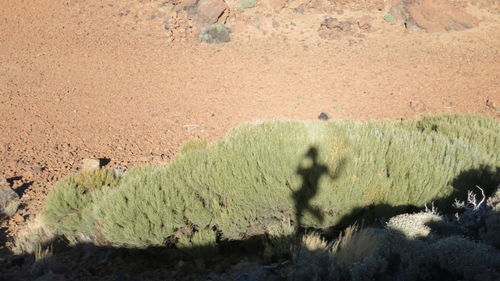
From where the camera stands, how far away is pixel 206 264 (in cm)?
553

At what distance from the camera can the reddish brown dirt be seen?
31.5 feet

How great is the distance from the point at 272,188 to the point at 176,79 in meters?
9.01

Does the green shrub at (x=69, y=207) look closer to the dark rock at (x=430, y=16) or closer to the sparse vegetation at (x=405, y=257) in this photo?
the sparse vegetation at (x=405, y=257)

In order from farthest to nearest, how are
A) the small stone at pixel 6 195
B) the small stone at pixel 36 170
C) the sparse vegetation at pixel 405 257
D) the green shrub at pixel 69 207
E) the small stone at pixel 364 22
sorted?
the small stone at pixel 364 22 < the small stone at pixel 36 170 < the small stone at pixel 6 195 < the green shrub at pixel 69 207 < the sparse vegetation at pixel 405 257

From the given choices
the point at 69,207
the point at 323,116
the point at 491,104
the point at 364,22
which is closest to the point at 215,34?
the point at 364,22

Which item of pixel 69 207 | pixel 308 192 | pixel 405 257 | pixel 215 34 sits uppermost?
pixel 405 257

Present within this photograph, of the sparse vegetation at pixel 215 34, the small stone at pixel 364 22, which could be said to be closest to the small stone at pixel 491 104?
the small stone at pixel 364 22

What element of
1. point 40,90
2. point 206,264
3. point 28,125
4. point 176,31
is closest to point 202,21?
point 176,31

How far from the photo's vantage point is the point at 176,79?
1392 cm

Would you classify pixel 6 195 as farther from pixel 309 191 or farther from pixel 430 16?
pixel 430 16

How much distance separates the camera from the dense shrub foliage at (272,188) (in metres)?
5.50

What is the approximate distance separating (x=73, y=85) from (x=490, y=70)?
13.0 m

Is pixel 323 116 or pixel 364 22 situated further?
pixel 364 22

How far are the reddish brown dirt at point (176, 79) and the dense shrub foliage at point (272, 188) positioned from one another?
2.29 m
